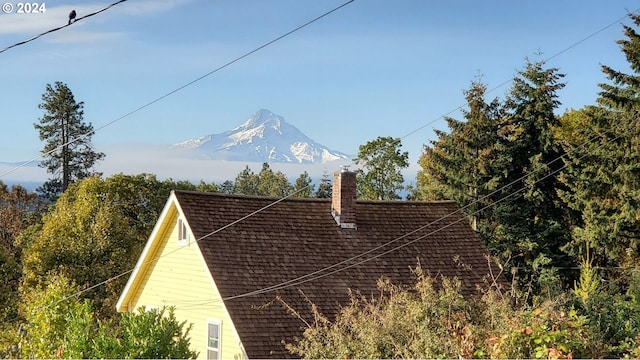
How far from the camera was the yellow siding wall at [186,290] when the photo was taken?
22.6 meters

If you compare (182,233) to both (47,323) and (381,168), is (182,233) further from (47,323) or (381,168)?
(381,168)

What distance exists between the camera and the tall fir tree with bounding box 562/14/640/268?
1578 inches

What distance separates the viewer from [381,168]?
6134 cm

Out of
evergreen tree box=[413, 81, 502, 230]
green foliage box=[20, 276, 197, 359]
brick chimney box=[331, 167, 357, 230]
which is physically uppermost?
evergreen tree box=[413, 81, 502, 230]

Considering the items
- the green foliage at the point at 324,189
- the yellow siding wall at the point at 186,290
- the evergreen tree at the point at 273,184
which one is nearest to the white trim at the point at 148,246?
the yellow siding wall at the point at 186,290

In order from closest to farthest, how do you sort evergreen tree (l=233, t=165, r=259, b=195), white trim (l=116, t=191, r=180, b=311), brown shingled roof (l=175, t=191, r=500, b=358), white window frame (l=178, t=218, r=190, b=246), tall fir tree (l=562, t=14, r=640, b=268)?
brown shingled roof (l=175, t=191, r=500, b=358)
white window frame (l=178, t=218, r=190, b=246)
white trim (l=116, t=191, r=180, b=311)
tall fir tree (l=562, t=14, r=640, b=268)
evergreen tree (l=233, t=165, r=259, b=195)

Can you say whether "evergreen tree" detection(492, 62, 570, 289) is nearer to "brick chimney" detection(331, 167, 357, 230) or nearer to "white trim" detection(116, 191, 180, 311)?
"brick chimney" detection(331, 167, 357, 230)

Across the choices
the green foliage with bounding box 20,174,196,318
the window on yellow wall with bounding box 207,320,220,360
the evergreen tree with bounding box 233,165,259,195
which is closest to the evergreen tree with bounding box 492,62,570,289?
the green foliage with bounding box 20,174,196,318

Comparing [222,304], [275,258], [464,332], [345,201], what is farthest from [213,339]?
[464,332]

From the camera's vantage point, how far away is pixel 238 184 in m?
108

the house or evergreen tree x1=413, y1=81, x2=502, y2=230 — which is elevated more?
evergreen tree x1=413, y1=81, x2=502, y2=230

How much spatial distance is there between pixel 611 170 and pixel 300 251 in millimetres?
22781

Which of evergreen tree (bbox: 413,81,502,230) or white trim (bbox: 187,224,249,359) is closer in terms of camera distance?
white trim (bbox: 187,224,249,359)

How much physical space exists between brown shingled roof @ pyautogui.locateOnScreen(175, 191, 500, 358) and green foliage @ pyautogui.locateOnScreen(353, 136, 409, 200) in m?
31.7
